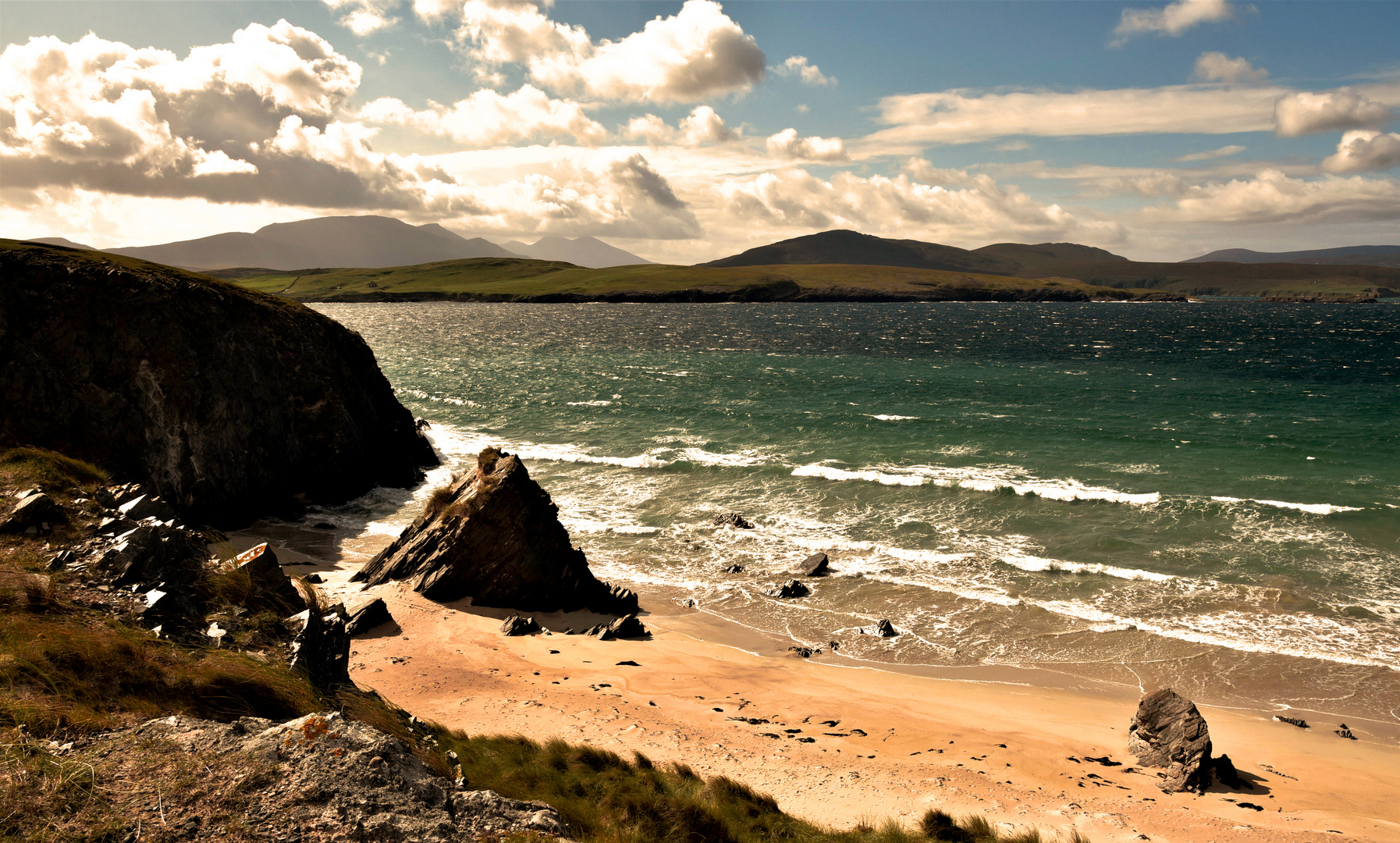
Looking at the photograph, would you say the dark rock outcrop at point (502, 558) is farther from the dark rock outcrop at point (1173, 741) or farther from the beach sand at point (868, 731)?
the dark rock outcrop at point (1173, 741)

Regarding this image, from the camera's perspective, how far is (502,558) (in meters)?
22.8

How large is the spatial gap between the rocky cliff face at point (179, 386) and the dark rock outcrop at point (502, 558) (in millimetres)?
11056

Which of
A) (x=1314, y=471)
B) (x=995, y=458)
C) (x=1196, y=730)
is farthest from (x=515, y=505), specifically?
(x=1314, y=471)

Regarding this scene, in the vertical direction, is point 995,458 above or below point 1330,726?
above

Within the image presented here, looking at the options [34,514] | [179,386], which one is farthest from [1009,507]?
[179,386]

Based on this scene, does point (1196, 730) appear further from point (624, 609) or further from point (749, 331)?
point (749, 331)

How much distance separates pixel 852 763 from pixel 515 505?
13619 millimetres

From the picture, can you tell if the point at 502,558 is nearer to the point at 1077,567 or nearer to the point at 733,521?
the point at 733,521

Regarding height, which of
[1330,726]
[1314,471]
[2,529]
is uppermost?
[2,529]

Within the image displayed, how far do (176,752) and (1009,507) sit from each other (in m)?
32.5

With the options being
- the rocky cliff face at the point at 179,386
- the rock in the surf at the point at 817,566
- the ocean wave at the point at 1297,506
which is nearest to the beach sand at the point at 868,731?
the rock in the surf at the point at 817,566

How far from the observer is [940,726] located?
53.7 feet

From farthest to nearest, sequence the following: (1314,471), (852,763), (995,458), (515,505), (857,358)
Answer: (857,358), (995,458), (1314,471), (515,505), (852,763)

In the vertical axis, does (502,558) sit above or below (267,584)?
below
